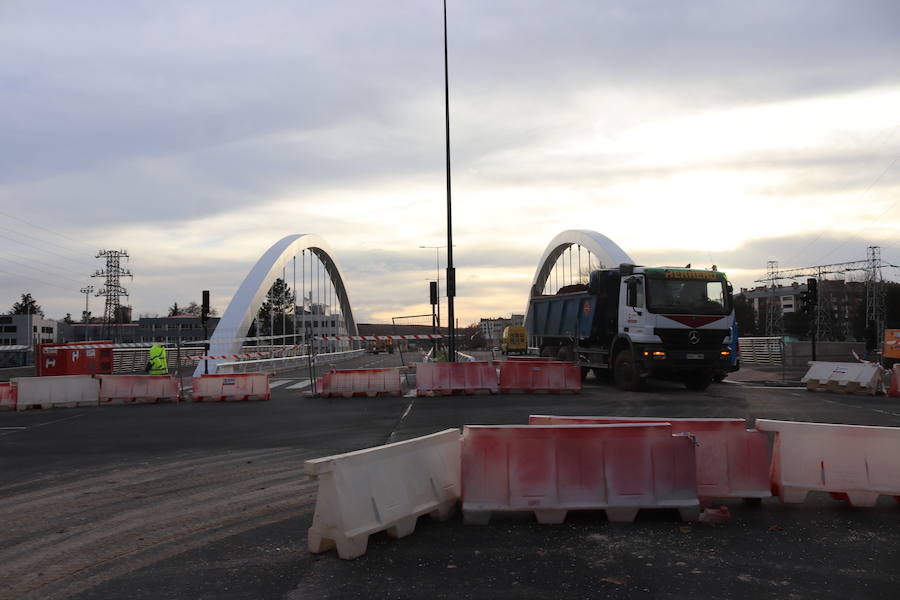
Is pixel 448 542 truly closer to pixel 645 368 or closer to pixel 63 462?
pixel 63 462

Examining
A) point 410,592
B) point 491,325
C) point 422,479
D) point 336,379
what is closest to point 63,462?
point 422,479

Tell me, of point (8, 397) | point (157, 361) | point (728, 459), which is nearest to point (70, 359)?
point (157, 361)

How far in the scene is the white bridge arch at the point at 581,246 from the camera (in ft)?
145

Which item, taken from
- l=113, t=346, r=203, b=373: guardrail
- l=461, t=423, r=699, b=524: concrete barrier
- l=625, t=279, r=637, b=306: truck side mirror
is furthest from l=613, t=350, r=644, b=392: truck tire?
l=113, t=346, r=203, b=373: guardrail

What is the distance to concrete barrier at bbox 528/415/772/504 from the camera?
21.4 feet

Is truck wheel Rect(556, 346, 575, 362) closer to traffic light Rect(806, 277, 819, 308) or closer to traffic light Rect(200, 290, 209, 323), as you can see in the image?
traffic light Rect(806, 277, 819, 308)

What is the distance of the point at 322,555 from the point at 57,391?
50.9ft

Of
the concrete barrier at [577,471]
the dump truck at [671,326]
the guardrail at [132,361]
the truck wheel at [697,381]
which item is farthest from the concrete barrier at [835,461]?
the guardrail at [132,361]

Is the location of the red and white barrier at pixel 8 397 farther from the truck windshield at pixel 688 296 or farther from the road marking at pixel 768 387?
the road marking at pixel 768 387

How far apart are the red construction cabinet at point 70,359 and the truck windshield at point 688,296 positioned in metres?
18.4

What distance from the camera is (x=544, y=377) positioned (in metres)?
19.3

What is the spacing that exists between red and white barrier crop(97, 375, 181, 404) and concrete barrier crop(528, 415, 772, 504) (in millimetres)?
15142

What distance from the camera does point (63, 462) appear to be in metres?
9.66

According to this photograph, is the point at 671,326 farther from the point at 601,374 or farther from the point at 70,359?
the point at 70,359
